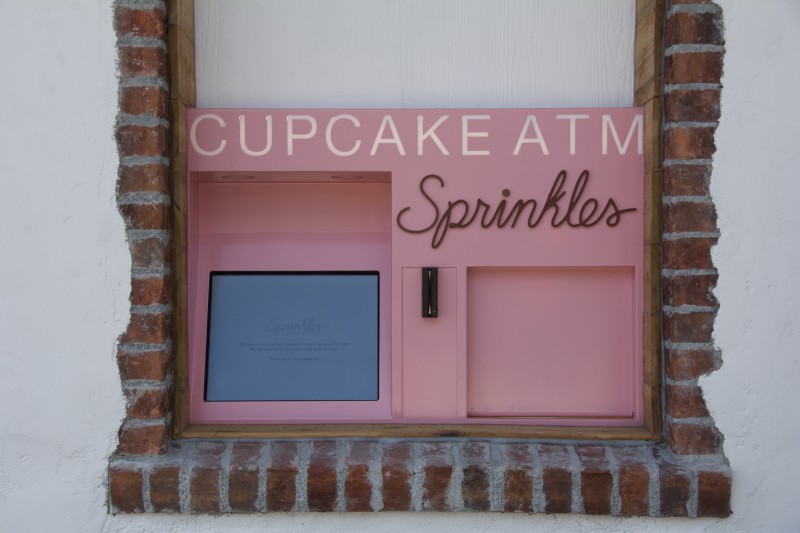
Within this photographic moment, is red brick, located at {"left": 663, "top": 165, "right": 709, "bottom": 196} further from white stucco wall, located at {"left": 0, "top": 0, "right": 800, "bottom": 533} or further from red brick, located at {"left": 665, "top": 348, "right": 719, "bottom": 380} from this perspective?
red brick, located at {"left": 665, "top": 348, "right": 719, "bottom": 380}

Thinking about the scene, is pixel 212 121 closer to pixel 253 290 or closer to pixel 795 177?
pixel 253 290

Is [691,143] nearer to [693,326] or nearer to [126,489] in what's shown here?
[693,326]

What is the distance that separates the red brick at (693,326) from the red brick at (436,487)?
79 cm

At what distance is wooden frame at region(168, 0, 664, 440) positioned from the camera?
1.94m

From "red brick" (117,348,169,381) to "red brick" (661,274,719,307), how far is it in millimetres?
1543

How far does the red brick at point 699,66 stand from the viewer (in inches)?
73.3

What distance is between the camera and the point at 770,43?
1859mm

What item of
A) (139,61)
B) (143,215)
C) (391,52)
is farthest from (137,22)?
(391,52)

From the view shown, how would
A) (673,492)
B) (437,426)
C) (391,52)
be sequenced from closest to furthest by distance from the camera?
1. (673,492)
2. (437,426)
3. (391,52)

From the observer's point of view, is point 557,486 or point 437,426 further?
point 437,426

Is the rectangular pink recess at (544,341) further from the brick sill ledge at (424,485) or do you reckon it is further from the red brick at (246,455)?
the red brick at (246,455)

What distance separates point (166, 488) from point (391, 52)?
154 centimetres

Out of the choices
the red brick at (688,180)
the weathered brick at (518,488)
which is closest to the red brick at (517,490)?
the weathered brick at (518,488)

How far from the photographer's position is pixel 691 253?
6.15 ft
